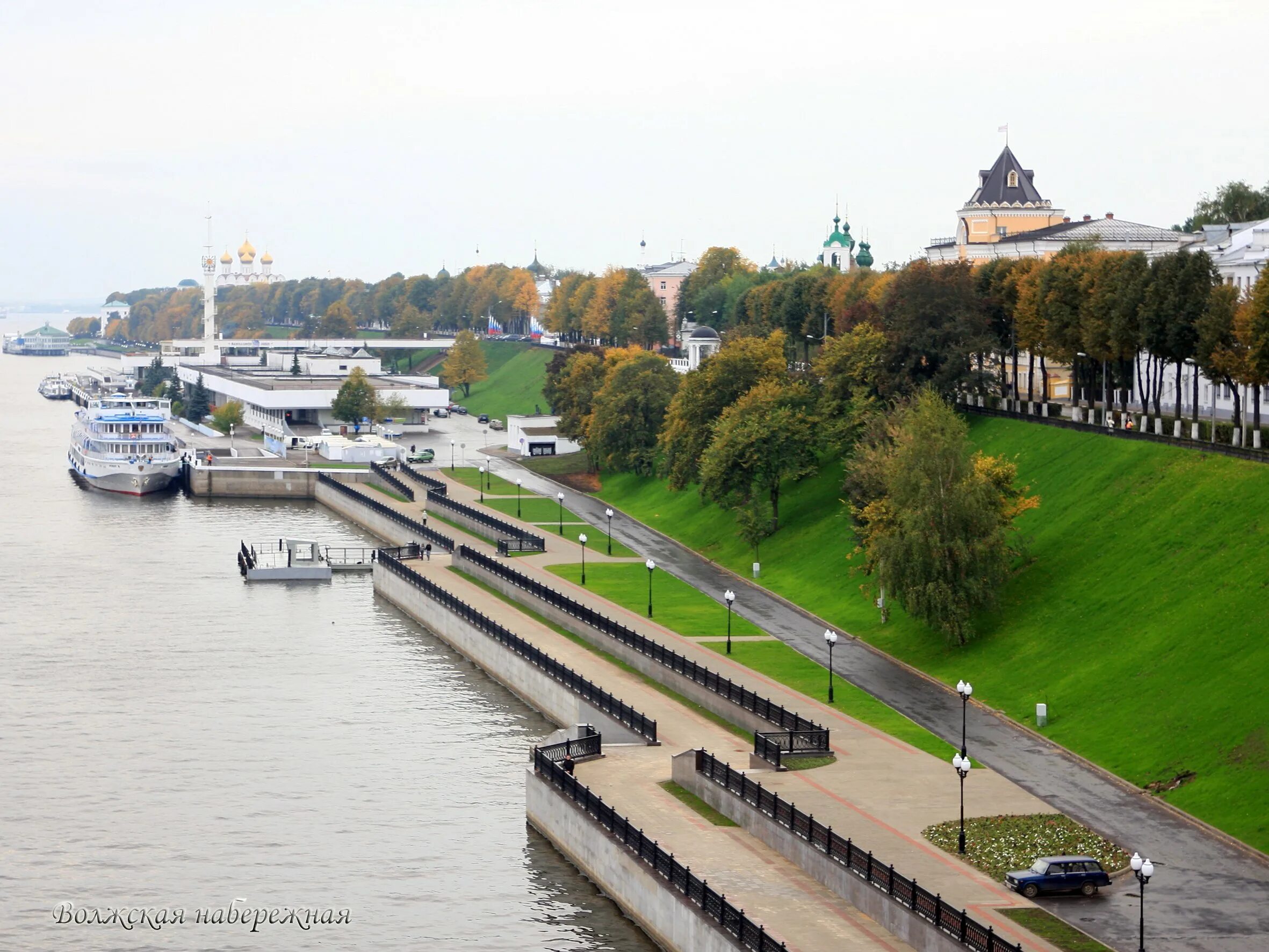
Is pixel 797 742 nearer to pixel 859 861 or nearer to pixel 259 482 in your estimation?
pixel 859 861

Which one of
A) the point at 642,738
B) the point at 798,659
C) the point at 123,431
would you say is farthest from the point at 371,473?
the point at 642,738

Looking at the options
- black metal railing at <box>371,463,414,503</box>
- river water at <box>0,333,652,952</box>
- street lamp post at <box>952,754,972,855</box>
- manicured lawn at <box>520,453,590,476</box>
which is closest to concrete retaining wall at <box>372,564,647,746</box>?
river water at <box>0,333,652,952</box>

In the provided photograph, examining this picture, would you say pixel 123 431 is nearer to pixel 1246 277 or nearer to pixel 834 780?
pixel 1246 277

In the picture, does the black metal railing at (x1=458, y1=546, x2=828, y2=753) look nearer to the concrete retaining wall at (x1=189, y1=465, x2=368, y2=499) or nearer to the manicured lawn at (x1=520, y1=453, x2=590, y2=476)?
the manicured lawn at (x1=520, y1=453, x2=590, y2=476)

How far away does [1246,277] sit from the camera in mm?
93875

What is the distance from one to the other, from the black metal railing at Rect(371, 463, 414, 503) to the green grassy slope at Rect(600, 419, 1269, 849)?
46048 mm

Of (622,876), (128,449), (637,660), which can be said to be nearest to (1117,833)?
(622,876)

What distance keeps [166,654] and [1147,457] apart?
4222 centimetres

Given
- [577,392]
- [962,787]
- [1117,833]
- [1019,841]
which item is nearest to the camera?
[1019,841]

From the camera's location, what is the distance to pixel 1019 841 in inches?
1737

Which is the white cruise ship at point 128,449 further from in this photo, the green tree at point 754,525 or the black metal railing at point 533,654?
the green tree at point 754,525

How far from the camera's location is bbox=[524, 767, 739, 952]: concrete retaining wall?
131 ft

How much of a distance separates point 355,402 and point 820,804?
126920mm

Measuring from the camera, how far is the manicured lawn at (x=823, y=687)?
5531cm
